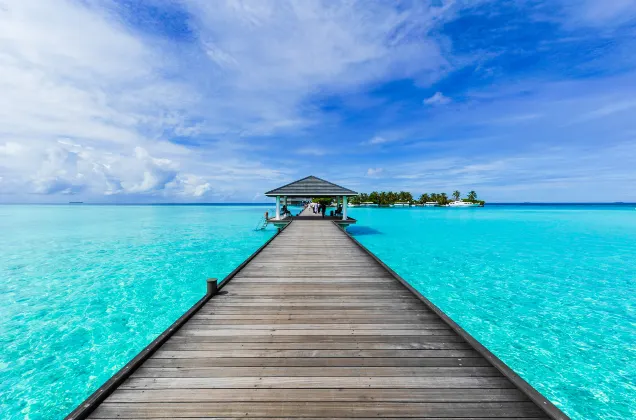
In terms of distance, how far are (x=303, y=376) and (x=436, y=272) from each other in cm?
1127

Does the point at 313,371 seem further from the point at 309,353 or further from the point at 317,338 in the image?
the point at 317,338

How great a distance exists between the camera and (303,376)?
273cm

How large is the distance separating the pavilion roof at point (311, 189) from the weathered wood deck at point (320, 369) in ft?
47.6

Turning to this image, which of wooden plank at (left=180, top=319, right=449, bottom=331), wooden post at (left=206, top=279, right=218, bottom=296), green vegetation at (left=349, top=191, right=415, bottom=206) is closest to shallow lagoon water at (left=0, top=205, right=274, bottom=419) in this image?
wooden post at (left=206, top=279, right=218, bottom=296)

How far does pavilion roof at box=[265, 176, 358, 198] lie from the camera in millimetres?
19031

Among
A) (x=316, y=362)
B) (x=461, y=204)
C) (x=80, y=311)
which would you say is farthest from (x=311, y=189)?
(x=461, y=204)

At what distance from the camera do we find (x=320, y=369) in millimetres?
2828

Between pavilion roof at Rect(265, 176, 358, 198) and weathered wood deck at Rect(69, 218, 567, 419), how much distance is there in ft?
47.6

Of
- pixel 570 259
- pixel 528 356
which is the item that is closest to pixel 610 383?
pixel 528 356

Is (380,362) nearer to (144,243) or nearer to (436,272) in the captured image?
(436,272)

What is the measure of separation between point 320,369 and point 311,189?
662 inches

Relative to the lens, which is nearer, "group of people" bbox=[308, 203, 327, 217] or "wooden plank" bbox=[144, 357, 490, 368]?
"wooden plank" bbox=[144, 357, 490, 368]

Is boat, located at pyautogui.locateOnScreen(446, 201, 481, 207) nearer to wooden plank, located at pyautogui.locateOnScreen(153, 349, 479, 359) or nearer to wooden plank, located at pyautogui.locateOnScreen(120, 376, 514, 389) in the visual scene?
wooden plank, located at pyautogui.locateOnScreen(153, 349, 479, 359)

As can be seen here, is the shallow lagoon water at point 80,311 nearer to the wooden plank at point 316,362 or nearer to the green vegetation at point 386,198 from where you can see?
the wooden plank at point 316,362
